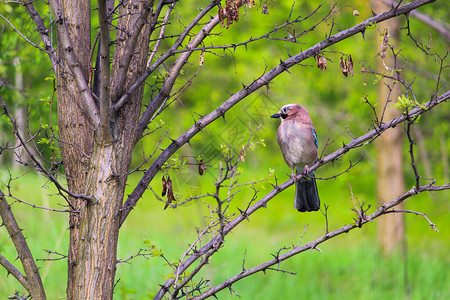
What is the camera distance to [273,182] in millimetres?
12133

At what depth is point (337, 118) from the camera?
491 inches

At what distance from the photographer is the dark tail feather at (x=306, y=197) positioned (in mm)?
4823

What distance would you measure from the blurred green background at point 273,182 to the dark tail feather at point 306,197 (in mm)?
508

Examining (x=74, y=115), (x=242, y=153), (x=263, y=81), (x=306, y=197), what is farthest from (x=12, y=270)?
(x=306, y=197)

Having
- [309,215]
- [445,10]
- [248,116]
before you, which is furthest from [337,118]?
[248,116]

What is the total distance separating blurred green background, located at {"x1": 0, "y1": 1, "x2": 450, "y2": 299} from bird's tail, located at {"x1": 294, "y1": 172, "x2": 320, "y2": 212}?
0.51 meters

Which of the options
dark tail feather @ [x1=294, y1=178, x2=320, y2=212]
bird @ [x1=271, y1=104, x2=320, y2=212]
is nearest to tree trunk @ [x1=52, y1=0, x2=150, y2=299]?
dark tail feather @ [x1=294, y1=178, x2=320, y2=212]

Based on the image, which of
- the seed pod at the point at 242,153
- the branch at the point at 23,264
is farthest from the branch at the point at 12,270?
the seed pod at the point at 242,153

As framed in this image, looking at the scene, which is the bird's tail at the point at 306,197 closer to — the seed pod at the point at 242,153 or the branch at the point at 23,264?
the seed pod at the point at 242,153

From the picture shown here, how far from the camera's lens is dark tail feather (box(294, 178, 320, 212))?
15.8 feet

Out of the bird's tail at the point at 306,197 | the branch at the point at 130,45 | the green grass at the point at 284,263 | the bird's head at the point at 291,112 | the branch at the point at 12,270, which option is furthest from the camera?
the green grass at the point at 284,263

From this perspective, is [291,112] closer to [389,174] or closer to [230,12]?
[230,12]

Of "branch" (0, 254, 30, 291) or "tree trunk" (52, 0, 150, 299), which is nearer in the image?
"tree trunk" (52, 0, 150, 299)

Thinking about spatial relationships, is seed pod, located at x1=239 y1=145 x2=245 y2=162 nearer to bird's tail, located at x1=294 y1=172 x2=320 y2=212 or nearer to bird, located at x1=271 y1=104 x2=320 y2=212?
bird's tail, located at x1=294 y1=172 x2=320 y2=212
